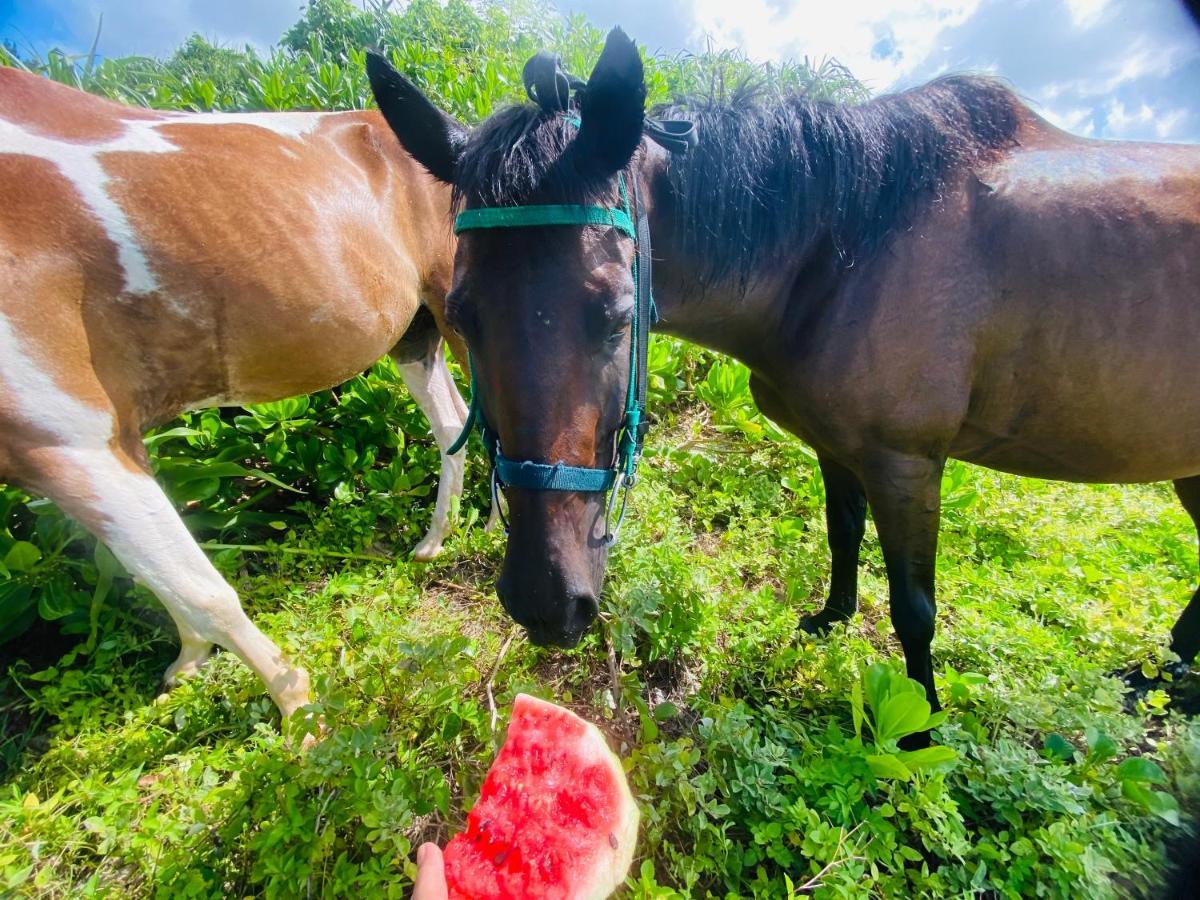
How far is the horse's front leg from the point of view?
1894 mm

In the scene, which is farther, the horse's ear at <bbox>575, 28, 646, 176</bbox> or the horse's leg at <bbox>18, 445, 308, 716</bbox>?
the horse's leg at <bbox>18, 445, 308, 716</bbox>

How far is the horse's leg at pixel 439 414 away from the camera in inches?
133

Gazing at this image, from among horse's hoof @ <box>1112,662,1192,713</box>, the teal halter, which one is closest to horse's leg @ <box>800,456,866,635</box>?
horse's hoof @ <box>1112,662,1192,713</box>

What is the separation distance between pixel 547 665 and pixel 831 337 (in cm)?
174

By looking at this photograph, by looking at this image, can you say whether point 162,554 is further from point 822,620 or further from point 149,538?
point 822,620

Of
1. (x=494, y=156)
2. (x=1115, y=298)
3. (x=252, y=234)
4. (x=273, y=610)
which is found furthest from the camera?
(x=273, y=610)

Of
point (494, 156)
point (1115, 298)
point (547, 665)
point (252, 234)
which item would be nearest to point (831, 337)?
point (1115, 298)

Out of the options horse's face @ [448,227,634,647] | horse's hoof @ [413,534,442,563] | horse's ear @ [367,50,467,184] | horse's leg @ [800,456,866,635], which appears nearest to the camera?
horse's face @ [448,227,634,647]

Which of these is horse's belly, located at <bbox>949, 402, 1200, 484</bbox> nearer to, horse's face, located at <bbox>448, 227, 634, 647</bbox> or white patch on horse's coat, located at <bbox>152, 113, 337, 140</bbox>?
horse's face, located at <bbox>448, 227, 634, 647</bbox>

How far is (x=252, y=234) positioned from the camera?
230 centimetres

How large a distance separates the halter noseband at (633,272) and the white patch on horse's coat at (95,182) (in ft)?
4.90

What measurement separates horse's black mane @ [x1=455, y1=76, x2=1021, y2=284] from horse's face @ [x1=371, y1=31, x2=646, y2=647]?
0.42 meters

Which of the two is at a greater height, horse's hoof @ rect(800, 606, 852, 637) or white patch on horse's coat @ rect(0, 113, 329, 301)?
white patch on horse's coat @ rect(0, 113, 329, 301)

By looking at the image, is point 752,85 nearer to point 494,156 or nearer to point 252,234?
point 494,156
